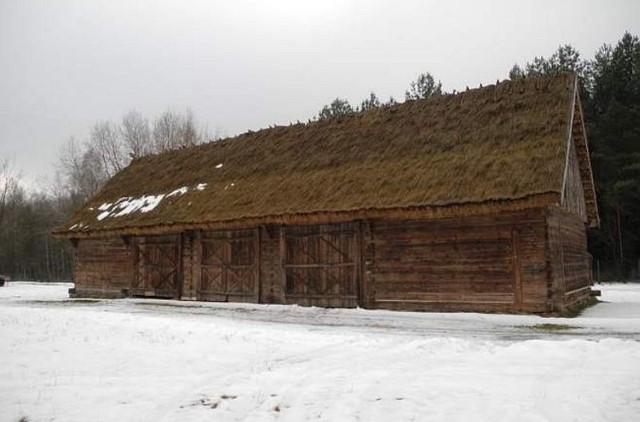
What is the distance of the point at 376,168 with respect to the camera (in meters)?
16.9

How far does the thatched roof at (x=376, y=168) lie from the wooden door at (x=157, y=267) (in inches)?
35.8

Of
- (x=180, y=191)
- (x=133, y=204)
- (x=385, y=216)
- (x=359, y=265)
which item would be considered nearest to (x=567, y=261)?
(x=385, y=216)

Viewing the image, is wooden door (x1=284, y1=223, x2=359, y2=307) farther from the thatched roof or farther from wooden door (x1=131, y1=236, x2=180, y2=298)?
wooden door (x1=131, y1=236, x2=180, y2=298)

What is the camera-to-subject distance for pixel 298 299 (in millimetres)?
16984

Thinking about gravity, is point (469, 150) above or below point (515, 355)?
above

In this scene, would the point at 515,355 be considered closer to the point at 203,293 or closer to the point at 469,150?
the point at 469,150

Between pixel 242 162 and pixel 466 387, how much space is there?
16.6 meters

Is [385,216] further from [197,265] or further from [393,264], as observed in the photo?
[197,265]

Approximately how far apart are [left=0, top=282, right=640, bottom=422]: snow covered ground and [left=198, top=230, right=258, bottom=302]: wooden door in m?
6.16

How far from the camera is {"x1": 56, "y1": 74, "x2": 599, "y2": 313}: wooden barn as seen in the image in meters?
13.8

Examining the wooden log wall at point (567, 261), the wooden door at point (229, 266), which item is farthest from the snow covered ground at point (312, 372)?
the wooden door at point (229, 266)

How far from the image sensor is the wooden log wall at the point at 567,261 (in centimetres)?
1368

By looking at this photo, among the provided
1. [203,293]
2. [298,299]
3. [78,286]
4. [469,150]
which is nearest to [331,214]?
[298,299]

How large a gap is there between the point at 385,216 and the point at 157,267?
9.53 meters
